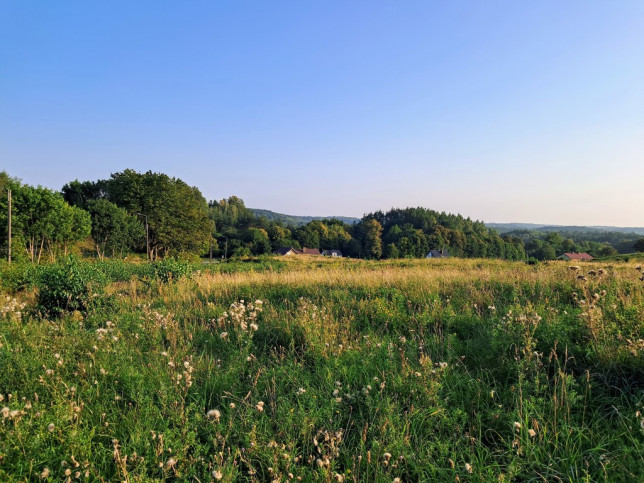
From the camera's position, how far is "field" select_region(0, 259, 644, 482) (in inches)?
82.9

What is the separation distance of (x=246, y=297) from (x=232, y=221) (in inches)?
4316

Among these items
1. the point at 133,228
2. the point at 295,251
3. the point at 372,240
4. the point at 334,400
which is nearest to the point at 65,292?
the point at 334,400

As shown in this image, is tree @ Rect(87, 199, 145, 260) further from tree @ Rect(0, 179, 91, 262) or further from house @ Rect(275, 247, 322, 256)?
house @ Rect(275, 247, 322, 256)

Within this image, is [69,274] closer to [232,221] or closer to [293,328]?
[293,328]

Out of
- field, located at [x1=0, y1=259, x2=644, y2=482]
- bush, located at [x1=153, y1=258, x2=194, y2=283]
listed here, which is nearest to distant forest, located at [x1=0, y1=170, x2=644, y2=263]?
bush, located at [x1=153, y1=258, x2=194, y2=283]

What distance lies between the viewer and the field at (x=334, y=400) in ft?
6.91

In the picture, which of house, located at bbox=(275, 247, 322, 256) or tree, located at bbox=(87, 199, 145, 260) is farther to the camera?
house, located at bbox=(275, 247, 322, 256)

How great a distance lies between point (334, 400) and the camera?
258 cm

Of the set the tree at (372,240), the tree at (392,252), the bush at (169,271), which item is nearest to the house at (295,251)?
the tree at (372,240)

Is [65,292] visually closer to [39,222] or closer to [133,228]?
[39,222]

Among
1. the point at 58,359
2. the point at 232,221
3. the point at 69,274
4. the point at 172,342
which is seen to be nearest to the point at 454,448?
the point at 172,342

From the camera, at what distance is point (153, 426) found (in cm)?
244

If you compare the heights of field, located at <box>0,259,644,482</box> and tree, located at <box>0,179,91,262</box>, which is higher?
tree, located at <box>0,179,91,262</box>

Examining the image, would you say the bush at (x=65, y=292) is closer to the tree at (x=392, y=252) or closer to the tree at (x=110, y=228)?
the tree at (x=110, y=228)
